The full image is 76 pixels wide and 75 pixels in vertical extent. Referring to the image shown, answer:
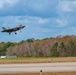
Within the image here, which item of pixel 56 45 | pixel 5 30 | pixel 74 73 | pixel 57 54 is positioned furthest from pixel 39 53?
pixel 74 73

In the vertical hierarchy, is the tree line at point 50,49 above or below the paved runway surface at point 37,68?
above

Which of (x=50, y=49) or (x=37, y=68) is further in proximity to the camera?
(x=50, y=49)

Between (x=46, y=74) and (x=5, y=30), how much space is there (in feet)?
146

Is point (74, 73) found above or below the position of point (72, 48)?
below

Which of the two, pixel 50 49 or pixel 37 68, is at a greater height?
pixel 50 49

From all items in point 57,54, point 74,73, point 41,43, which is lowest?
point 74,73

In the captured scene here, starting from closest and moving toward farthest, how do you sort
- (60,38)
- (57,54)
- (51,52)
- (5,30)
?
(5,30) < (57,54) < (51,52) < (60,38)

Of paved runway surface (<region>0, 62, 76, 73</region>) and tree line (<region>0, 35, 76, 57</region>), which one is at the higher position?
tree line (<region>0, 35, 76, 57</region>)

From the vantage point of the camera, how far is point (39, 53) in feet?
390

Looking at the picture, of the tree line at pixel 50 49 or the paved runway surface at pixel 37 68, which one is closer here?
the paved runway surface at pixel 37 68

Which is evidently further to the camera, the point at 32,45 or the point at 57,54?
the point at 32,45

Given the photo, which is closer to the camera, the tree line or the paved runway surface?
the paved runway surface

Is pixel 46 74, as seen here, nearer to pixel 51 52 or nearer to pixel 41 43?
pixel 51 52

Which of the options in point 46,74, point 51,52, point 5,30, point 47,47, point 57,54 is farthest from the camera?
point 47,47
